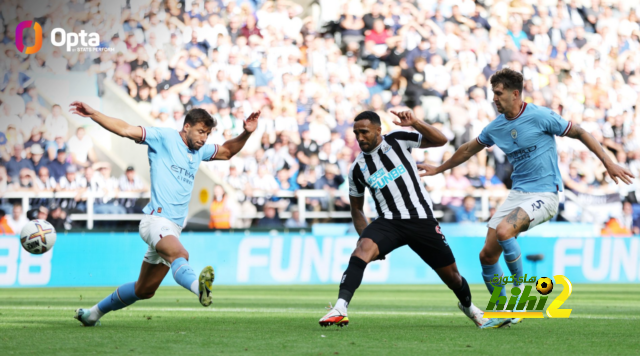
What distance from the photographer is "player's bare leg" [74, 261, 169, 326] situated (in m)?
7.43

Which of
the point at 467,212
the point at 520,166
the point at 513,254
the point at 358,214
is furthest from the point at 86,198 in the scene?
the point at 513,254

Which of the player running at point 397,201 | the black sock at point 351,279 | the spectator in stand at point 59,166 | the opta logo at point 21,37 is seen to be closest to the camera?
the black sock at point 351,279

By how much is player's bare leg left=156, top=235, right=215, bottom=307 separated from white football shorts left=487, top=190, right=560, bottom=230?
2800 millimetres

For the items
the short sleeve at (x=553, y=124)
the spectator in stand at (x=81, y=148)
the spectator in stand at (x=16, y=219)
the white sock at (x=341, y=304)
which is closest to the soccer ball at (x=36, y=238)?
the white sock at (x=341, y=304)

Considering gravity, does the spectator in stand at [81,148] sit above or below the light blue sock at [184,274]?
above

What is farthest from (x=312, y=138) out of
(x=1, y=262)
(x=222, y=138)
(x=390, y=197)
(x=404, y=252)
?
(x=390, y=197)

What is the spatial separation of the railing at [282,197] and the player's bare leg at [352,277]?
10.1m

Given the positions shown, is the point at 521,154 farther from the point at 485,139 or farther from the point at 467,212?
the point at 467,212

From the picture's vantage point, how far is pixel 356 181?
7453 millimetres

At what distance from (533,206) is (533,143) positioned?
57 centimetres

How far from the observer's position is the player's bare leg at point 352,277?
22.0 ft

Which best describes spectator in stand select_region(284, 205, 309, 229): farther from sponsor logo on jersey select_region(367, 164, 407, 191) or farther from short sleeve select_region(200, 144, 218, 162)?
sponsor logo on jersey select_region(367, 164, 407, 191)

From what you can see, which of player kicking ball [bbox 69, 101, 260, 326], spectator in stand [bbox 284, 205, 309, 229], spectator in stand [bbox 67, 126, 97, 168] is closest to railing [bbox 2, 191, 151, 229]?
spectator in stand [bbox 67, 126, 97, 168]

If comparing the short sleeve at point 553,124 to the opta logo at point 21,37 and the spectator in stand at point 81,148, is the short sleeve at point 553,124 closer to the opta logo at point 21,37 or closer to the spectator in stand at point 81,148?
the spectator in stand at point 81,148
